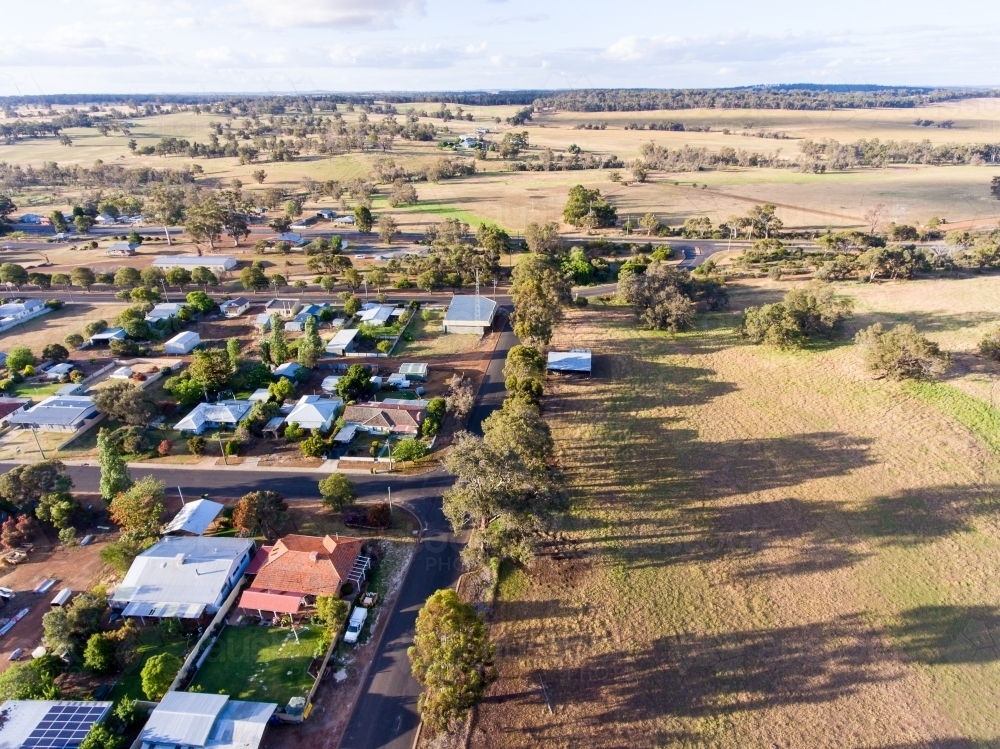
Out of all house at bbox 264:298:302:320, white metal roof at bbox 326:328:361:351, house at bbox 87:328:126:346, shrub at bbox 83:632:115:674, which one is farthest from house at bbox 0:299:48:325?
shrub at bbox 83:632:115:674

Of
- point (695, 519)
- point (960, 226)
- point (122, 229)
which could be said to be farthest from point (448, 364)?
point (960, 226)

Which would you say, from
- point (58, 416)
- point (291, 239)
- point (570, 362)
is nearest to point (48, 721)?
point (58, 416)

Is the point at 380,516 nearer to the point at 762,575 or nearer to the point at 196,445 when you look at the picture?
the point at 196,445

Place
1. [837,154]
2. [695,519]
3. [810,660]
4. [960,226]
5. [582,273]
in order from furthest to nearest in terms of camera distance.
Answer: [837,154] < [960,226] < [582,273] < [695,519] < [810,660]

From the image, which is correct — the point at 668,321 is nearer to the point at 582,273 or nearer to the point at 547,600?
the point at 582,273

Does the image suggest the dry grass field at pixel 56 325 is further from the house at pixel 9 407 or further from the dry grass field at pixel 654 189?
the dry grass field at pixel 654 189

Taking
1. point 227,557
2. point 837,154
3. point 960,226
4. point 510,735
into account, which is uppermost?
point 837,154
